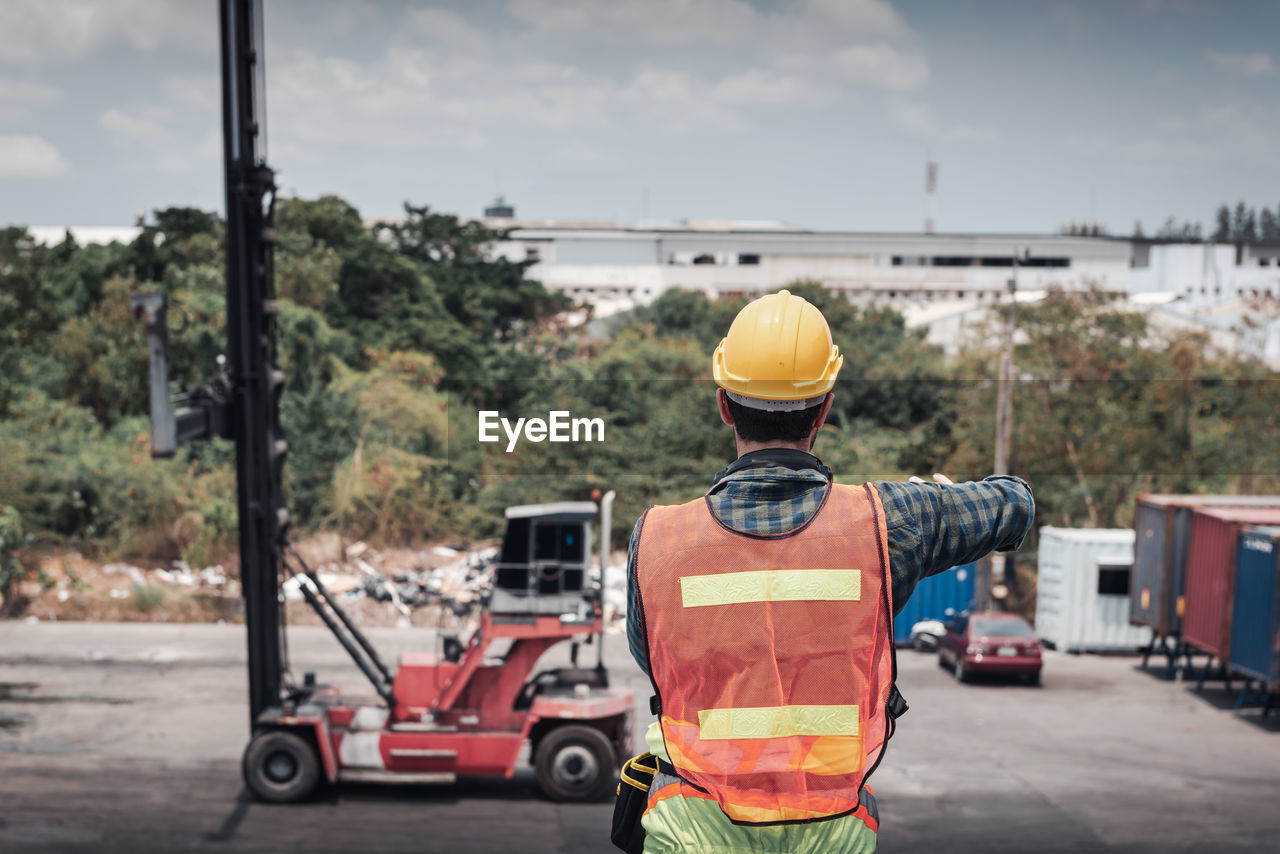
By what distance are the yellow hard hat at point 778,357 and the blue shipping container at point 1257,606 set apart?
1646 centimetres

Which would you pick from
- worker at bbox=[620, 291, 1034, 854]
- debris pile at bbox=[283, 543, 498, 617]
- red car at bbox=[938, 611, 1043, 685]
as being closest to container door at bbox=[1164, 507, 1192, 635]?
red car at bbox=[938, 611, 1043, 685]

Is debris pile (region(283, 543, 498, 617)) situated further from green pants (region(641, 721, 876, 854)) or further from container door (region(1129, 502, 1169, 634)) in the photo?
green pants (region(641, 721, 876, 854))

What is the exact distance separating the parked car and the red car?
2132mm

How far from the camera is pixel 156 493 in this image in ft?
82.5

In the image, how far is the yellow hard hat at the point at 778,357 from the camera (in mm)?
2111

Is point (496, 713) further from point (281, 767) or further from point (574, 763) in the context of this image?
point (281, 767)

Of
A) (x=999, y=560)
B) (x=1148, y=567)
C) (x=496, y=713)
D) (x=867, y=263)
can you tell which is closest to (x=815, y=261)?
(x=867, y=263)

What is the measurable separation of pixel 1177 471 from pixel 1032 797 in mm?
14377

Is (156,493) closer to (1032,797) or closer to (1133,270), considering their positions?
(1032,797)

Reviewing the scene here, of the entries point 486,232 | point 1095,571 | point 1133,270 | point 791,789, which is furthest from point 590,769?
point 1133,270

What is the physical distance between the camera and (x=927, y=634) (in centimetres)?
2181

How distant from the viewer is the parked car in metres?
21.8

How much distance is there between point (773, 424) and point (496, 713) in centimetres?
1097

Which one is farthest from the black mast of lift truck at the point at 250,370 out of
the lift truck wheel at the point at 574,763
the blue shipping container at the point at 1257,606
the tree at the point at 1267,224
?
the tree at the point at 1267,224
